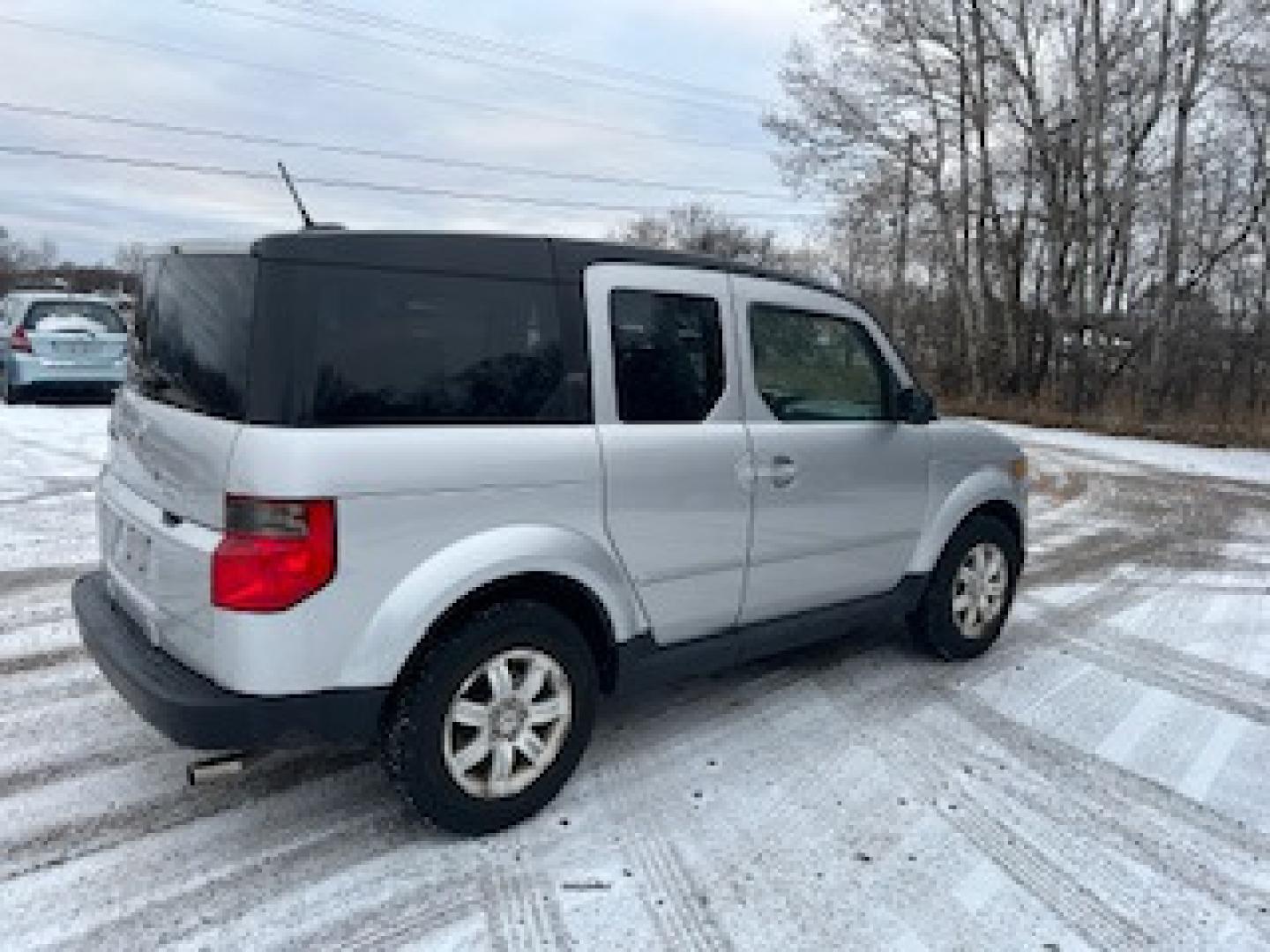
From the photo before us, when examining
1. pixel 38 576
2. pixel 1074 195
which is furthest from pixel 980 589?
pixel 1074 195

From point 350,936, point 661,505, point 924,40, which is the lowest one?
point 350,936

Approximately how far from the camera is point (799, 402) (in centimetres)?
400

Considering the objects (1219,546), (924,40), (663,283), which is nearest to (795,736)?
(663,283)

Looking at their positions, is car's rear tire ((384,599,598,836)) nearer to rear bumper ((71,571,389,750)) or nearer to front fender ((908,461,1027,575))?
rear bumper ((71,571,389,750))

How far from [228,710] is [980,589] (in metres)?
3.77

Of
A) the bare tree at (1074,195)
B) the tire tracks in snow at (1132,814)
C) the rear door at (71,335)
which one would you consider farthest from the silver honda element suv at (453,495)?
the bare tree at (1074,195)

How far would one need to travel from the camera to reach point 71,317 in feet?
43.8

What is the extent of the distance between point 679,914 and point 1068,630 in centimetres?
373

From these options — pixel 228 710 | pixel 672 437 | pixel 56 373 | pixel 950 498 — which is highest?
pixel 672 437

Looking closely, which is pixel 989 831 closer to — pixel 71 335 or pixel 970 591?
pixel 970 591

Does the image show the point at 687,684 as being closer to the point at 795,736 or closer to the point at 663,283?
the point at 795,736

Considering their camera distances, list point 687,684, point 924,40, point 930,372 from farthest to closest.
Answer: point 930,372 < point 924,40 < point 687,684

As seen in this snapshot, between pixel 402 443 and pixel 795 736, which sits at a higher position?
pixel 402 443

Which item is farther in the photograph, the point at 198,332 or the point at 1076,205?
the point at 1076,205
